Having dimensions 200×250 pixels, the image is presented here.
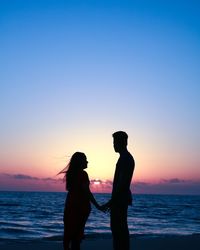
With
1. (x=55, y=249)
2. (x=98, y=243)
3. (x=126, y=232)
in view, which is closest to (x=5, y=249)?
(x=55, y=249)

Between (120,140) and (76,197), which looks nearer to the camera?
(120,140)

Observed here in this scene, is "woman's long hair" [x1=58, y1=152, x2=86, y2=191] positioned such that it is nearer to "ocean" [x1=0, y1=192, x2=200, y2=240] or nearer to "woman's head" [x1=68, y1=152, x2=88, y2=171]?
"woman's head" [x1=68, y1=152, x2=88, y2=171]

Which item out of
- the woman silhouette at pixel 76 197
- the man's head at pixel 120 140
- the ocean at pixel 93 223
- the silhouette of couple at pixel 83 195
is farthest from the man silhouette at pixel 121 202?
the ocean at pixel 93 223

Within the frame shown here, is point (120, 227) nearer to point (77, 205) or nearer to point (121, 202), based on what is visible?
point (121, 202)

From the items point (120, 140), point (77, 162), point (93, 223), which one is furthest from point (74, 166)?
point (93, 223)

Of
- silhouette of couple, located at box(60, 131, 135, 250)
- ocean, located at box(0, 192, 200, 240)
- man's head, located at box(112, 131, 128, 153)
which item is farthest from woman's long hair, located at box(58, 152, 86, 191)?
ocean, located at box(0, 192, 200, 240)

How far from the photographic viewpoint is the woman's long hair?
19.7 feet

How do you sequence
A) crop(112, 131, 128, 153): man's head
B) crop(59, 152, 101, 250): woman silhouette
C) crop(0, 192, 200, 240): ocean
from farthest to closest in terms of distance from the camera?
crop(0, 192, 200, 240): ocean < crop(59, 152, 101, 250): woman silhouette < crop(112, 131, 128, 153): man's head

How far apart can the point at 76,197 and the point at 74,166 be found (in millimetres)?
447

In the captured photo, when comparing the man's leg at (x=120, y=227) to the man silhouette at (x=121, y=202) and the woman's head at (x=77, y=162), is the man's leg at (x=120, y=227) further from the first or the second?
the woman's head at (x=77, y=162)

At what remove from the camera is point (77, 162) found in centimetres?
600

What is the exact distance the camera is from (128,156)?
561 cm

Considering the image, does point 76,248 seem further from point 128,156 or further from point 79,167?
point 128,156

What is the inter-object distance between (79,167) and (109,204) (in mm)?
787
